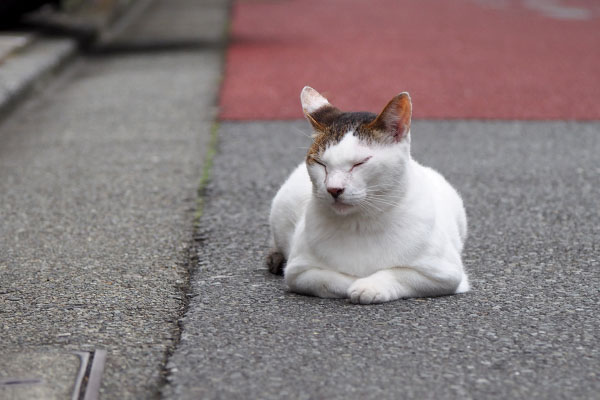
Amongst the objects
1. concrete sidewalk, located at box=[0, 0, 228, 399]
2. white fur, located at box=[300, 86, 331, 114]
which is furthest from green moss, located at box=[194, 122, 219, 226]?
white fur, located at box=[300, 86, 331, 114]

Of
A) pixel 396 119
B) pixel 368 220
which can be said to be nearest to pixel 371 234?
pixel 368 220

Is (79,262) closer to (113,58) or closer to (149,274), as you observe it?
(149,274)

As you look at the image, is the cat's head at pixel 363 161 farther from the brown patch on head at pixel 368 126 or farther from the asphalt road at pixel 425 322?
the asphalt road at pixel 425 322

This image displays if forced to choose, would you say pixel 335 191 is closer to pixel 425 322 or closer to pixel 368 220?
pixel 368 220

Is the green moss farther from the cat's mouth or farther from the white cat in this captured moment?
the cat's mouth

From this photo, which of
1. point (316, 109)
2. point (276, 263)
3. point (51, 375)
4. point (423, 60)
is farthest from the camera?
point (423, 60)

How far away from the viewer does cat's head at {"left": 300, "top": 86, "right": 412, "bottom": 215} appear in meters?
3.19

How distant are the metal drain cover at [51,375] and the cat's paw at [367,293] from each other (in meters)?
0.87

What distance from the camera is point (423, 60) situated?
33.7 ft

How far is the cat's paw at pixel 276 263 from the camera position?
12.5 ft

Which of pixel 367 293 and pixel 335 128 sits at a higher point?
pixel 335 128

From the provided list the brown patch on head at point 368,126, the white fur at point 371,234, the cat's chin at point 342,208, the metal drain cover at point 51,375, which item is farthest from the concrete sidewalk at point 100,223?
the brown patch on head at point 368,126

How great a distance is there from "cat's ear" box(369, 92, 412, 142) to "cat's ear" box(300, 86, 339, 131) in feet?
0.75

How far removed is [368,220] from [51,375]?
46.3 inches
